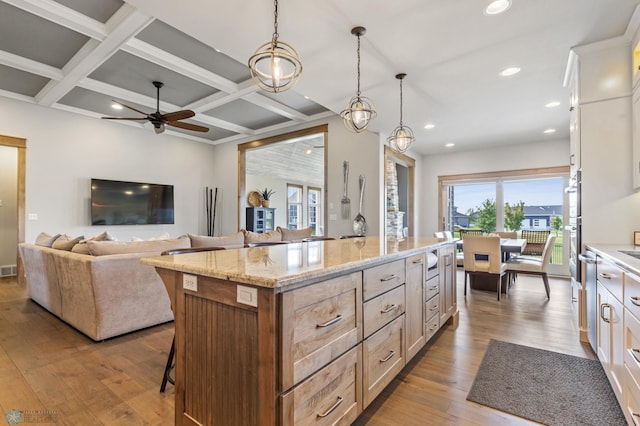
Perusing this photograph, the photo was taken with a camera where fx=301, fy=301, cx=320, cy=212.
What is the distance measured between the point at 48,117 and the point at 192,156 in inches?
105

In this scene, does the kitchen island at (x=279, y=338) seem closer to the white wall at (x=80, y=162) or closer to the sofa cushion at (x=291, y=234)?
the sofa cushion at (x=291, y=234)

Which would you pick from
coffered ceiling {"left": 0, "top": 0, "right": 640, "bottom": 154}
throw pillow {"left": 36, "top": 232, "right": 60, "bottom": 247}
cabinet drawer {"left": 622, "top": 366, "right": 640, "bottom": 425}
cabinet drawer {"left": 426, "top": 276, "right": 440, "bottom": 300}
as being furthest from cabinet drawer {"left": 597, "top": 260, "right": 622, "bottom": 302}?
throw pillow {"left": 36, "top": 232, "right": 60, "bottom": 247}

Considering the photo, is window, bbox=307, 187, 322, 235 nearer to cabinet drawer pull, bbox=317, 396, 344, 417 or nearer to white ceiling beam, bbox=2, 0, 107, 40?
white ceiling beam, bbox=2, 0, 107, 40

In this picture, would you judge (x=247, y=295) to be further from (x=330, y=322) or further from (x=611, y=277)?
(x=611, y=277)

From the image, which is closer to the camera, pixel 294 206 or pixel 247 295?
pixel 247 295

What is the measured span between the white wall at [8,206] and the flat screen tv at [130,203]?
1904 millimetres

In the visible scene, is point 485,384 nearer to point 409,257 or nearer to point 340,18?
point 409,257

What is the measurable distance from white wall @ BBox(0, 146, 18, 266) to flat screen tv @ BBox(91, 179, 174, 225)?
1.90 metres

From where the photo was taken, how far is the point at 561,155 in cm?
595

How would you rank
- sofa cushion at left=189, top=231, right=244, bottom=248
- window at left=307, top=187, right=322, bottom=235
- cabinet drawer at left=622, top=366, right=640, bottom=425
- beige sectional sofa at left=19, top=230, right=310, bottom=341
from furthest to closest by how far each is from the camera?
window at left=307, top=187, right=322, bottom=235 < sofa cushion at left=189, top=231, right=244, bottom=248 < beige sectional sofa at left=19, top=230, right=310, bottom=341 < cabinet drawer at left=622, top=366, right=640, bottom=425

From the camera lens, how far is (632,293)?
146 centimetres

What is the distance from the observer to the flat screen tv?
572 centimetres

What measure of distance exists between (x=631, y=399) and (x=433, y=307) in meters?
1.22

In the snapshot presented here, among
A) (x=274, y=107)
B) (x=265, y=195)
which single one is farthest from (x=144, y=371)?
(x=265, y=195)
